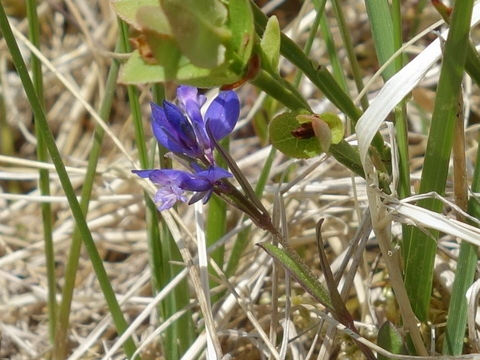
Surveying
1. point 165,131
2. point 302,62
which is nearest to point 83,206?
point 165,131

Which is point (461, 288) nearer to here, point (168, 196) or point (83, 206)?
point (168, 196)

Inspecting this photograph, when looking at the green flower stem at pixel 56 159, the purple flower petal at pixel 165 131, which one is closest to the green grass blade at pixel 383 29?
the purple flower petal at pixel 165 131

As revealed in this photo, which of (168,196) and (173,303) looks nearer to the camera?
(168,196)

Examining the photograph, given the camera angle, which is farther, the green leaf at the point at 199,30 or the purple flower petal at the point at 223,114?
the purple flower petal at the point at 223,114

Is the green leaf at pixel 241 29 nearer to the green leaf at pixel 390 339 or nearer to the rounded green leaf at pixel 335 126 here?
the rounded green leaf at pixel 335 126

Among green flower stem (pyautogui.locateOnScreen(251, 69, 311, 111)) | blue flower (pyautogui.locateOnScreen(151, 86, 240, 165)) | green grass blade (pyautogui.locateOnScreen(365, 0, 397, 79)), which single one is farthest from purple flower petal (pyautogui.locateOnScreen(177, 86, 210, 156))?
green grass blade (pyautogui.locateOnScreen(365, 0, 397, 79))

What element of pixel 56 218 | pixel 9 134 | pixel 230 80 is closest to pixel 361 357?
pixel 230 80

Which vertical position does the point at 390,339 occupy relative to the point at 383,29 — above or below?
below

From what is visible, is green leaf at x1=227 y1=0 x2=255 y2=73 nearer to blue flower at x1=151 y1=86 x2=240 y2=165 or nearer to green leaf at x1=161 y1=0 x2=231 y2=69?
green leaf at x1=161 y1=0 x2=231 y2=69
